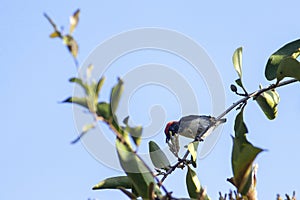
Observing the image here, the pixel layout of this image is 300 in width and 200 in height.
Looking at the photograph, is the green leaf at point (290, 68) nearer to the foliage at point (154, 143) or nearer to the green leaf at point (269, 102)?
the foliage at point (154, 143)

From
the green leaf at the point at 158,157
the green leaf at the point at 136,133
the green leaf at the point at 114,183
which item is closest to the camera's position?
the green leaf at the point at 136,133

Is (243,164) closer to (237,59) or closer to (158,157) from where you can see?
(158,157)

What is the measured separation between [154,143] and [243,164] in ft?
2.84

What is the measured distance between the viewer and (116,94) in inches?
41.7

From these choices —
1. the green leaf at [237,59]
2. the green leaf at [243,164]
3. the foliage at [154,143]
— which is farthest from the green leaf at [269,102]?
the green leaf at [243,164]

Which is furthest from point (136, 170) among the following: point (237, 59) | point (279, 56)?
point (279, 56)

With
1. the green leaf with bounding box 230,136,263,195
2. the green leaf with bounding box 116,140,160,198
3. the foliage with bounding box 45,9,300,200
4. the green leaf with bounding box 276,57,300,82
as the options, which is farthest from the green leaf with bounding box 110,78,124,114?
the green leaf with bounding box 276,57,300,82

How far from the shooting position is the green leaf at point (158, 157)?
2047mm

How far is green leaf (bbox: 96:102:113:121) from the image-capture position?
41.1 inches

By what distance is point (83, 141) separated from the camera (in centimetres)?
118

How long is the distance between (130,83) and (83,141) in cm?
50

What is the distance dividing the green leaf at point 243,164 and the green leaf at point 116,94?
368 millimetres

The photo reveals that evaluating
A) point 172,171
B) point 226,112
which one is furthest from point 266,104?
point 172,171

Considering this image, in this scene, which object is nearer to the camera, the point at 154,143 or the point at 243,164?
the point at 243,164
